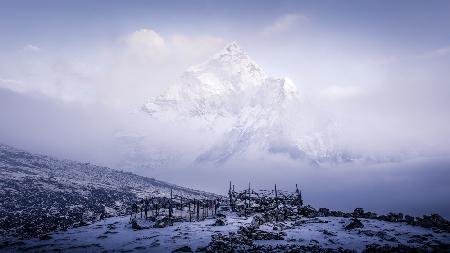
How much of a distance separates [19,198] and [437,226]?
6322 inches

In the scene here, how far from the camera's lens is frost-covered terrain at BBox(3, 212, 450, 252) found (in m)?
64.9

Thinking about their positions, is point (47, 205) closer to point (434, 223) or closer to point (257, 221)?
point (257, 221)

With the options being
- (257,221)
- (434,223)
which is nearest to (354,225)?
(434,223)

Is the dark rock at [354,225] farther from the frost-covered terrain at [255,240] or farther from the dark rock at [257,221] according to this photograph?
the dark rock at [257,221]

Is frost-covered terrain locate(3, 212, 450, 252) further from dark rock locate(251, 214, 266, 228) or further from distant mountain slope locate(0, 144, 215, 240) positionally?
distant mountain slope locate(0, 144, 215, 240)

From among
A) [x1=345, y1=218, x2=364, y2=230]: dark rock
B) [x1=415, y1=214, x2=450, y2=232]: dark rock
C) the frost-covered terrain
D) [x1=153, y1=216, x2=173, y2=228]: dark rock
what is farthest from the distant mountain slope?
[x1=415, y1=214, x2=450, y2=232]: dark rock

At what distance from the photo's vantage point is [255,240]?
71438mm

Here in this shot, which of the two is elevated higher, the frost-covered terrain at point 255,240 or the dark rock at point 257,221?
the dark rock at point 257,221

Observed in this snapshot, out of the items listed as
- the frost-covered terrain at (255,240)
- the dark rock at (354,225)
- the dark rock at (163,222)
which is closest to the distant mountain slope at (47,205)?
the frost-covered terrain at (255,240)

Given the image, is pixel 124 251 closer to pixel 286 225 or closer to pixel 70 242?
pixel 70 242

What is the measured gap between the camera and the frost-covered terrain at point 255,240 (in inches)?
2554

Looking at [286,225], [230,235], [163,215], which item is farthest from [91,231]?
[286,225]

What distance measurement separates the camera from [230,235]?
73.0m

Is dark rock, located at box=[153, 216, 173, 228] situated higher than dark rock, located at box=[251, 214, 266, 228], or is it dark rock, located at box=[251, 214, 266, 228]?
dark rock, located at box=[251, 214, 266, 228]
